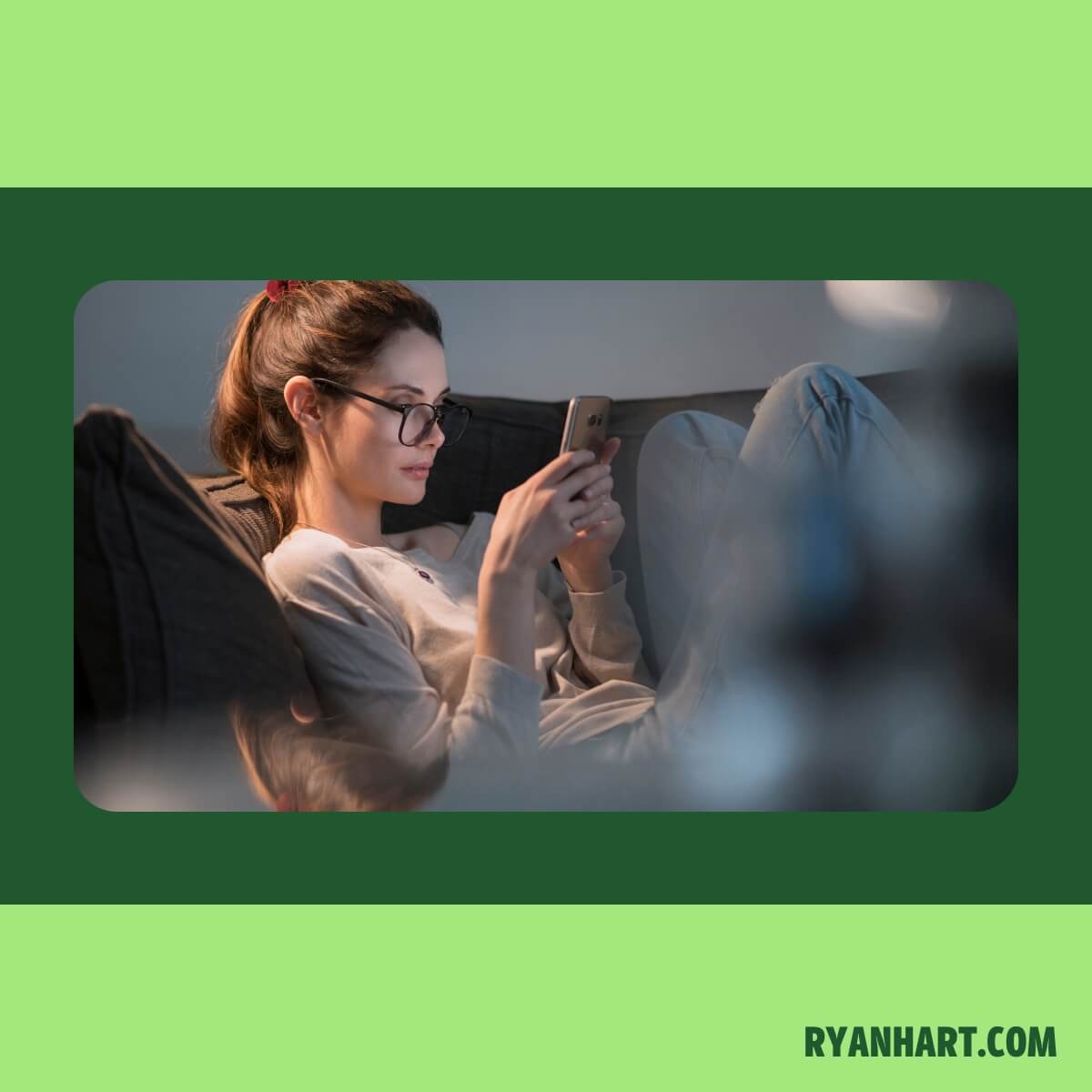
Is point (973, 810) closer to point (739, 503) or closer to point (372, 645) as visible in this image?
point (739, 503)

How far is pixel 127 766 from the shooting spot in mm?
2961

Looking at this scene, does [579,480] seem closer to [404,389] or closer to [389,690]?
[404,389]

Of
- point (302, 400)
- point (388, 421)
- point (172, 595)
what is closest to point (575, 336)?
point (388, 421)

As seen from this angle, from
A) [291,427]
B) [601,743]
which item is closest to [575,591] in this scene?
[601,743]

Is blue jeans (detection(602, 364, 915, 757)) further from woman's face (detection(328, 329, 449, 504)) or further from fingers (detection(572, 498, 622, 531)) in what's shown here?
woman's face (detection(328, 329, 449, 504))

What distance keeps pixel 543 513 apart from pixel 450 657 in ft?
1.05

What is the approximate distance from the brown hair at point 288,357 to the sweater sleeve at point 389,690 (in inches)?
8.0

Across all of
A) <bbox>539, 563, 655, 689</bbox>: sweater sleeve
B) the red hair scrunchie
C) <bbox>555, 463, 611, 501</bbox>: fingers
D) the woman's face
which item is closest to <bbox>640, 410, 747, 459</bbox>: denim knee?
<bbox>555, 463, 611, 501</bbox>: fingers

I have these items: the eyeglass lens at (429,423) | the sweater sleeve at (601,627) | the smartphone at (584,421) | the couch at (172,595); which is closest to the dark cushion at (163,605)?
the couch at (172,595)

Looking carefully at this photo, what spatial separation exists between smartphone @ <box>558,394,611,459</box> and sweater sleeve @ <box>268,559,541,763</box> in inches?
17.4

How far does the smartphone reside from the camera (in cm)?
301

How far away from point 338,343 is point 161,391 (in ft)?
1.13

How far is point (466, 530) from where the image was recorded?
3.07 m

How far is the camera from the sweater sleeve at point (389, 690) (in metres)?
2.92
